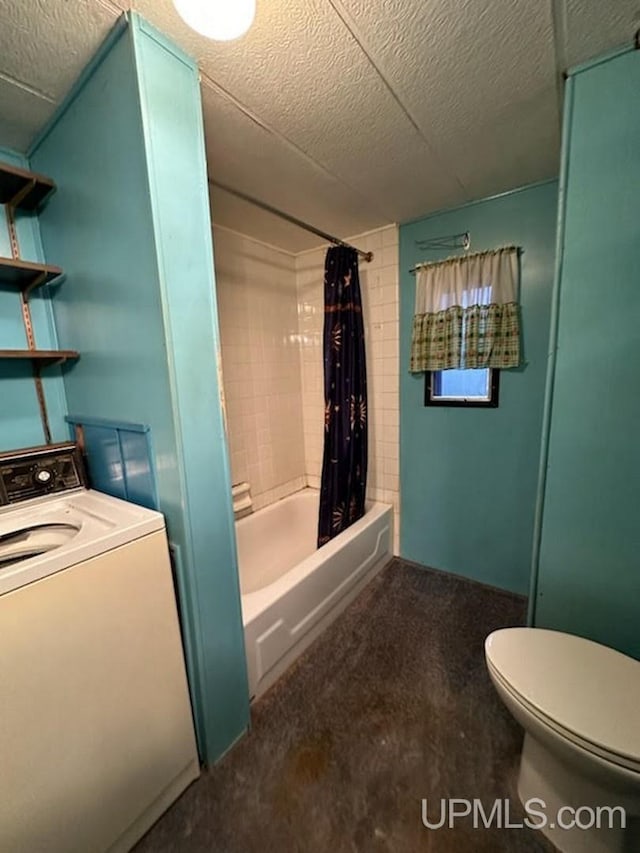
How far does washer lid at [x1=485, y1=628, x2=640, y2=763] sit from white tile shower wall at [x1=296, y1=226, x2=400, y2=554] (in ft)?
4.28

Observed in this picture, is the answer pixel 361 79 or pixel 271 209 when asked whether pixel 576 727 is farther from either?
pixel 271 209

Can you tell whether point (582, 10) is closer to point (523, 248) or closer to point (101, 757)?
point (523, 248)

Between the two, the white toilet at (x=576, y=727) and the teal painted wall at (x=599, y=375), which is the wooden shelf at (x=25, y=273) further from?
the white toilet at (x=576, y=727)

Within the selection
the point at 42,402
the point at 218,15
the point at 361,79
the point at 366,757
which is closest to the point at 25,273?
the point at 42,402

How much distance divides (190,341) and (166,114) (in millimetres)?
589

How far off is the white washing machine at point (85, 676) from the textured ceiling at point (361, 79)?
1191 mm

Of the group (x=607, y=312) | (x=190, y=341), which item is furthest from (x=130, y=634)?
(x=607, y=312)

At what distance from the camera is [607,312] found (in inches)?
39.5

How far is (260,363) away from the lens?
7.59ft

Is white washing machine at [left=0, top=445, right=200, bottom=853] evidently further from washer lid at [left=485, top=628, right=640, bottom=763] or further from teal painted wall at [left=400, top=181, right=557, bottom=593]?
teal painted wall at [left=400, top=181, right=557, bottom=593]

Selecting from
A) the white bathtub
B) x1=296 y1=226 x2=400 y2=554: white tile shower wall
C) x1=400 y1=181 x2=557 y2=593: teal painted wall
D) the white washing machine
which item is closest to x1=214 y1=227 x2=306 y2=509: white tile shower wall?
x1=296 y1=226 x2=400 y2=554: white tile shower wall

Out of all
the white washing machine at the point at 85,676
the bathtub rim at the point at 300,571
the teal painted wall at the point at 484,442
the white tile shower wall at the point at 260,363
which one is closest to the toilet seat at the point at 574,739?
the bathtub rim at the point at 300,571

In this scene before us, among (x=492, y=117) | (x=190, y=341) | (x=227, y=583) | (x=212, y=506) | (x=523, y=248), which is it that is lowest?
(x=227, y=583)

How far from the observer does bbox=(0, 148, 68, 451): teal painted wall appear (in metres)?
1.22
